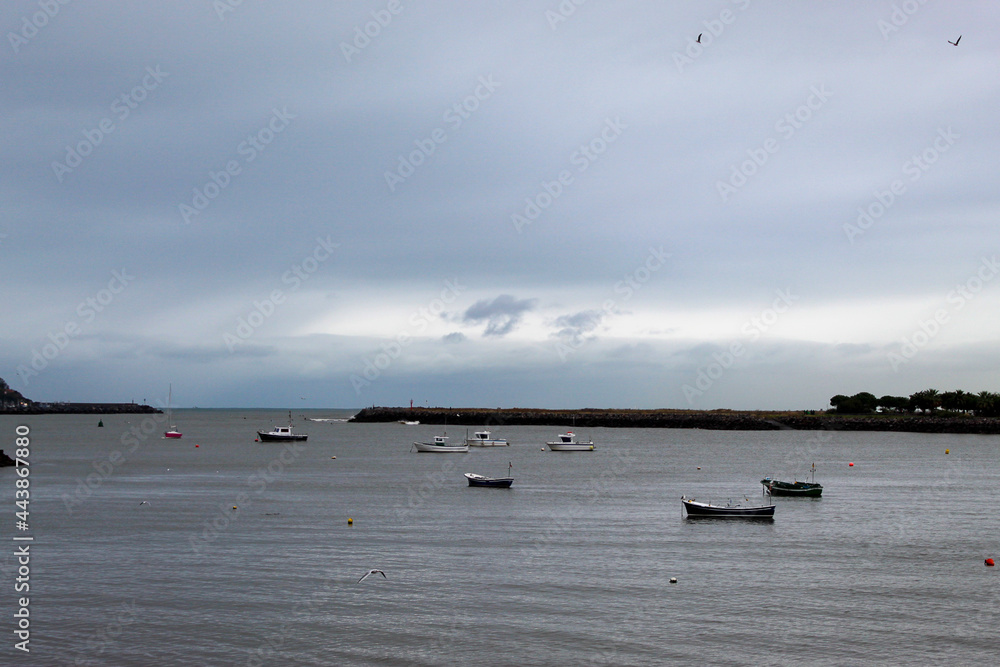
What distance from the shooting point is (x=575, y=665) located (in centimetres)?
2481

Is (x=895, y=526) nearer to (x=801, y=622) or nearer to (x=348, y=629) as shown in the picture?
(x=801, y=622)

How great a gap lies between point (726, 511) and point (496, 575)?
21.0 metres

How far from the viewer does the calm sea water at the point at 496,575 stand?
26.3 metres

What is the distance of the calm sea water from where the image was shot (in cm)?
2633

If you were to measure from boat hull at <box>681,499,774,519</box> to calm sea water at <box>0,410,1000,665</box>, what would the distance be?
3.82ft

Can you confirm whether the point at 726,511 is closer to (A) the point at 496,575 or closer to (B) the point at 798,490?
(B) the point at 798,490

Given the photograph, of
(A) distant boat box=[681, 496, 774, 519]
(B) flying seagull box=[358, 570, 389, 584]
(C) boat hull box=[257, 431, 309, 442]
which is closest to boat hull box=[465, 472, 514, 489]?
(A) distant boat box=[681, 496, 774, 519]

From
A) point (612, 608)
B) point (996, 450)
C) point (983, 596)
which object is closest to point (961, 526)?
point (983, 596)

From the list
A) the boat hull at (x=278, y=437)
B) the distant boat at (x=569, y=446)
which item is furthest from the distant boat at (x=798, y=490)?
the boat hull at (x=278, y=437)

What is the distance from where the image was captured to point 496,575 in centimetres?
3509

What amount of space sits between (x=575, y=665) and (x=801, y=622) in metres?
8.85

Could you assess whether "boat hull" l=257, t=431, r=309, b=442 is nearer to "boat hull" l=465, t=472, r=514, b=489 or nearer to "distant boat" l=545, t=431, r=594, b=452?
"distant boat" l=545, t=431, r=594, b=452

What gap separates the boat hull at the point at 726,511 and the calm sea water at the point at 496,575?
116cm

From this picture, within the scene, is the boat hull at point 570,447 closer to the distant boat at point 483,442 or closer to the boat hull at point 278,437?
the distant boat at point 483,442
